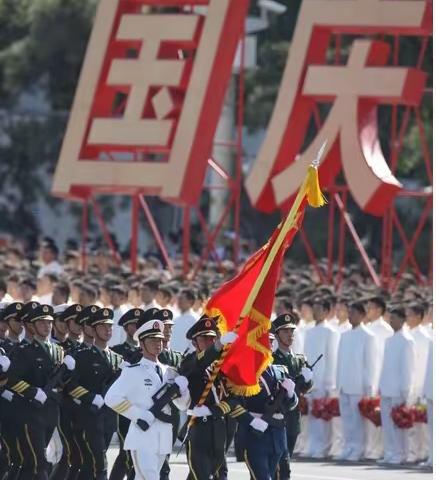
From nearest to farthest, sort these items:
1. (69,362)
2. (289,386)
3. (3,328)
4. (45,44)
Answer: (289,386) < (69,362) < (3,328) < (45,44)

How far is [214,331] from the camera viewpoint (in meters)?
13.4

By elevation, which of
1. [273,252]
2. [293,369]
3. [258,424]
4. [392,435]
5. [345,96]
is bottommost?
[392,435]

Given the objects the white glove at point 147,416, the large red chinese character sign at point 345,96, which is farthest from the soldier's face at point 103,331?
the large red chinese character sign at point 345,96

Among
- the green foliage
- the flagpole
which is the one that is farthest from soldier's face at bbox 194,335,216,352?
the green foliage

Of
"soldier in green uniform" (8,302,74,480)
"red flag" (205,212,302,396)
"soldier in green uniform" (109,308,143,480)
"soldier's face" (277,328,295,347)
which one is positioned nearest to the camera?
"red flag" (205,212,302,396)

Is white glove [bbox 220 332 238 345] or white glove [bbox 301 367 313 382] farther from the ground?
white glove [bbox 220 332 238 345]

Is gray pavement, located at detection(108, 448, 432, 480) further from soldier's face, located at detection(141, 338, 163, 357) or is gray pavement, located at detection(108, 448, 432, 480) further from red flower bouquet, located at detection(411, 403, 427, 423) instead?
soldier's face, located at detection(141, 338, 163, 357)

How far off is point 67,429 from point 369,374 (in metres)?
5.47

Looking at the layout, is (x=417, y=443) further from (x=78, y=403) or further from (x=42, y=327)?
(x=42, y=327)

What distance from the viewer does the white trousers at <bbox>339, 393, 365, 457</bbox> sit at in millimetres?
19625

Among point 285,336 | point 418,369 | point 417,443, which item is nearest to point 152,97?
point 418,369

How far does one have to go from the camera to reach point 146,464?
13203mm

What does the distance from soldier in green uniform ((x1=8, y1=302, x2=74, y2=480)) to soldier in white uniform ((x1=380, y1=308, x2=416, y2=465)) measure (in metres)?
5.50

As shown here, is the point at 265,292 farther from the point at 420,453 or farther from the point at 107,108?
the point at 107,108
